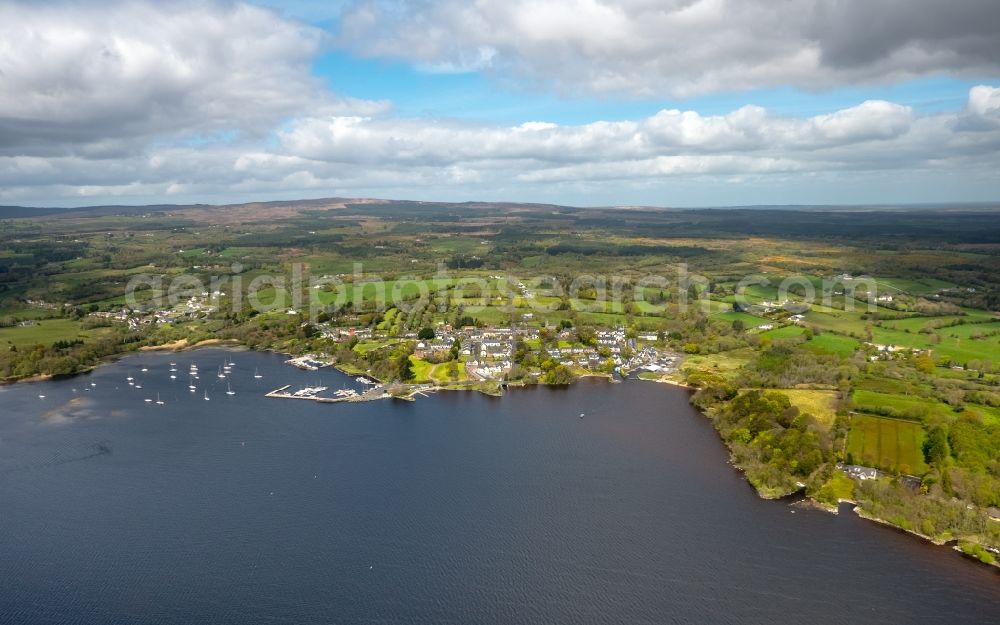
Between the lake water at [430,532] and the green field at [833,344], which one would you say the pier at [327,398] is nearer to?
the lake water at [430,532]

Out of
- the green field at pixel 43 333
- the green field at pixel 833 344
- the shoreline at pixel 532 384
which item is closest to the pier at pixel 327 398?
the shoreline at pixel 532 384

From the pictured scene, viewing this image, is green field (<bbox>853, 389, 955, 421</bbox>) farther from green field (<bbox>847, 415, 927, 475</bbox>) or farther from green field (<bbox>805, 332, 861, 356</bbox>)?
green field (<bbox>805, 332, 861, 356</bbox>)

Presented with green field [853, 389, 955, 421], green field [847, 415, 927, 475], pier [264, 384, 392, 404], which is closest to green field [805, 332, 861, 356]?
green field [853, 389, 955, 421]

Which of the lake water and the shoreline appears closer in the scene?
the lake water

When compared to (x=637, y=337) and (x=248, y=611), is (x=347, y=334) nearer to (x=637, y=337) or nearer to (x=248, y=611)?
(x=637, y=337)

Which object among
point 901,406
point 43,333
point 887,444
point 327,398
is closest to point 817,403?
point 901,406

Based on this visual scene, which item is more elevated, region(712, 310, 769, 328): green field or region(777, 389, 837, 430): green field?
region(712, 310, 769, 328): green field
